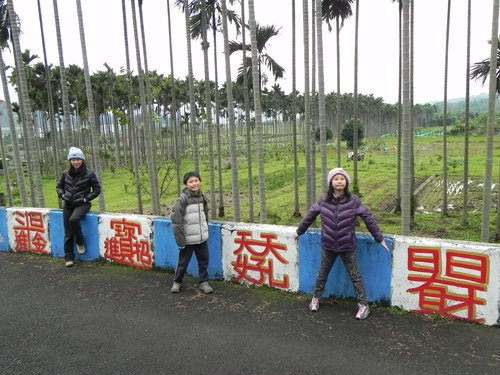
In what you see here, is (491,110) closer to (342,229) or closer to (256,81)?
(256,81)

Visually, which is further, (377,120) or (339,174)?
(377,120)

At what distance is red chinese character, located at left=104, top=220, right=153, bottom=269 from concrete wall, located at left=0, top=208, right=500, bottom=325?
16mm

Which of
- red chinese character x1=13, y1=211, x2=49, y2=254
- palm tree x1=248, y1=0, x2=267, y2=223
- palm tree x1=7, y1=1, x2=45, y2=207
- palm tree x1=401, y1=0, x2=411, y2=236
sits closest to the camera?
palm tree x1=401, y1=0, x2=411, y2=236

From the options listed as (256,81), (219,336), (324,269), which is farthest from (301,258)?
(256,81)

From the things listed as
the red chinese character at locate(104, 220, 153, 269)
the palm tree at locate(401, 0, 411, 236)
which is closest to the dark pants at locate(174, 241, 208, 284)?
the red chinese character at locate(104, 220, 153, 269)

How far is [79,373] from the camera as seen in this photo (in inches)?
136

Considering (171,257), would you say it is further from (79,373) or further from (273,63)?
(273,63)

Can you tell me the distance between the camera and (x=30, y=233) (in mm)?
7242

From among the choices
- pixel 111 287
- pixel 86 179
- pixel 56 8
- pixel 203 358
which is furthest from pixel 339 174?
pixel 56 8

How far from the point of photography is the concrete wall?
3969mm

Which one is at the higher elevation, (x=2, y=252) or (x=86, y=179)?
(x=86, y=179)

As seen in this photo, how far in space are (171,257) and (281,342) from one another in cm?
259

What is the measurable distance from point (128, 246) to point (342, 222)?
12.1 feet

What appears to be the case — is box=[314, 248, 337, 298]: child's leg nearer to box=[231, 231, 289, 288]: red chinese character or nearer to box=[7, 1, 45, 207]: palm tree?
box=[231, 231, 289, 288]: red chinese character
